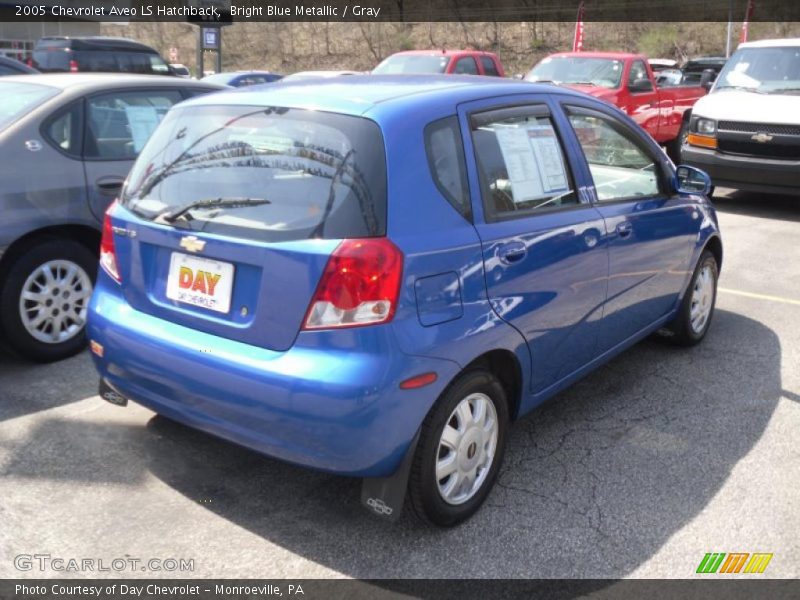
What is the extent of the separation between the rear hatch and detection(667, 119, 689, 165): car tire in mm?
12092

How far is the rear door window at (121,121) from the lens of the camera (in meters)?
4.98

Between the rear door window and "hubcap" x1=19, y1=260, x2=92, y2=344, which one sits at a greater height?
the rear door window

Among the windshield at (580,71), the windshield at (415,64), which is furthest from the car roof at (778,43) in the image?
the windshield at (415,64)

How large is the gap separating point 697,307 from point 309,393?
3.30 m

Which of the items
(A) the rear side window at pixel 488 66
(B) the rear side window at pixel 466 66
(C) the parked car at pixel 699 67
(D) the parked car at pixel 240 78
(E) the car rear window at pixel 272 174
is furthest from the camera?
(C) the parked car at pixel 699 67

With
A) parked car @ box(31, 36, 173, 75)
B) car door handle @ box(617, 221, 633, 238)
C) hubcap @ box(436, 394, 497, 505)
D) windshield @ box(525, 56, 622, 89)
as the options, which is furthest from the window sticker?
parked car @ box(31, 36, 173, 75)

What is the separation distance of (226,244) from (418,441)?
991 millimetres

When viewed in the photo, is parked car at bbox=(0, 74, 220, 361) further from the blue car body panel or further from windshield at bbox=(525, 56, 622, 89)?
windshield at bbox=(525, 56, 622, 89)

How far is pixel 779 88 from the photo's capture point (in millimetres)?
10203

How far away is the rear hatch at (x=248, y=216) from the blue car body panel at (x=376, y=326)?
12mm

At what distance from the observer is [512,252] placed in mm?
3264

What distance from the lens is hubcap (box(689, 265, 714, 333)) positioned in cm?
513

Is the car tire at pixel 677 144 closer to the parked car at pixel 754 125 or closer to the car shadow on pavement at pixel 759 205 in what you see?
the car shadow on pavement at pixel 759 205

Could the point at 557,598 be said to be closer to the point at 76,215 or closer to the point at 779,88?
the point at 76,215
